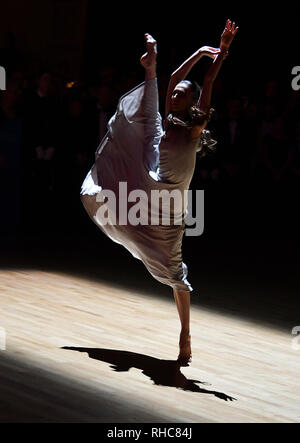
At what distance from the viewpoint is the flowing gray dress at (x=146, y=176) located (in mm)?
4852

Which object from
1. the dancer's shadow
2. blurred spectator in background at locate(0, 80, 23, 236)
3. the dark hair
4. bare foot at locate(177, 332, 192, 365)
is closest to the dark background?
blurred spectator in background at locate(0, 80, 23, 236)

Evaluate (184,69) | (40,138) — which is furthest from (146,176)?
(40,138)

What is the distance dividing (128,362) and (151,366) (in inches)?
4.9

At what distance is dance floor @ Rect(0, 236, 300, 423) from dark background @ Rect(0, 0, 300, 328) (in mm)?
640

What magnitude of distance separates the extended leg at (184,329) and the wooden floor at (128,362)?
0.29 feet

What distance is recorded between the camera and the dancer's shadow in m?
4.54

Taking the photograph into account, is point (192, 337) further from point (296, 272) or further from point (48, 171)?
point (48, 171)

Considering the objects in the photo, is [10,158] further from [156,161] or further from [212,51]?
[212,51]

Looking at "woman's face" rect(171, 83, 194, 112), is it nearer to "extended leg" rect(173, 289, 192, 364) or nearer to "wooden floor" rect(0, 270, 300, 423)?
"extended leg" rect(173, 289, 192, 364)

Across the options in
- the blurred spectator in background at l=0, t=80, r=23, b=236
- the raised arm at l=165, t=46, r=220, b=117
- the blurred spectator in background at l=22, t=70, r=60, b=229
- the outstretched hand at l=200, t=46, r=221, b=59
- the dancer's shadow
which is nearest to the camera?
the dancer's shadow

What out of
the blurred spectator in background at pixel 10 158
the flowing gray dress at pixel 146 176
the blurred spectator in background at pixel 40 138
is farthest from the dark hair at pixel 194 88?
the blurred spectator in background at pixel 40 138

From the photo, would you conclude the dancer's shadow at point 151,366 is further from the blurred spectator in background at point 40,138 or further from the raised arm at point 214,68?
the blurred spectator in background at point 40,138
